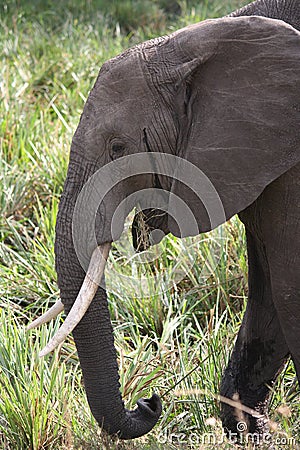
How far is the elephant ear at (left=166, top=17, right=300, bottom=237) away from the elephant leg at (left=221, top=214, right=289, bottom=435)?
0.53m

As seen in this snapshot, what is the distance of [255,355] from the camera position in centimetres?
345

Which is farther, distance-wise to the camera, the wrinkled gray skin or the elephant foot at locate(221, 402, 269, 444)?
the elephant foot at locate(221, 402, 269, 444)

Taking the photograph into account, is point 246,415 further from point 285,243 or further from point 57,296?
point 57,296

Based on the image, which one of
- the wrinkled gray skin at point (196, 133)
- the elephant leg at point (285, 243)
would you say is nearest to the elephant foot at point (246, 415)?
the elephant leg at point (285, 243)

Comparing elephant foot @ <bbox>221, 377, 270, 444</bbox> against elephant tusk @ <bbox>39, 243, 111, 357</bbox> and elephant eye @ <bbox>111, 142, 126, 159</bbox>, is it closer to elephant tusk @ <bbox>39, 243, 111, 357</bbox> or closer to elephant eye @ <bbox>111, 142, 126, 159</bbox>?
elephant tusk @ <bbox>39, 243, 111, 357</bbox>

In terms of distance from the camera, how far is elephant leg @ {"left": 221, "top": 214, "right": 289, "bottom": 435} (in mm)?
3359

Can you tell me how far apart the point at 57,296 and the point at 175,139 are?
6.21 feet

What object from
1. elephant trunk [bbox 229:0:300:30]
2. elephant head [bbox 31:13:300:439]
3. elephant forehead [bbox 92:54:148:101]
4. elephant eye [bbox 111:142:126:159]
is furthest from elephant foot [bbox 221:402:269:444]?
elephant trunk [bbox 229:0:300:30]

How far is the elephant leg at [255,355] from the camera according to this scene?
3359 millimetres

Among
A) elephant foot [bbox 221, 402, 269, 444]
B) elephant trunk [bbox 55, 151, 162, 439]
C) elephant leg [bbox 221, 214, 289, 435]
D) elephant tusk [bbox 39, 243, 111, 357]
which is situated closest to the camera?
elephant tusk [bbox 39, 243, 111, 357]

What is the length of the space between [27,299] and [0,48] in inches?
136

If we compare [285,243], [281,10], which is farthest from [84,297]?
[281,10]

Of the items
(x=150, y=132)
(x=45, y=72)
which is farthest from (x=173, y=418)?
(x=45, y=72)

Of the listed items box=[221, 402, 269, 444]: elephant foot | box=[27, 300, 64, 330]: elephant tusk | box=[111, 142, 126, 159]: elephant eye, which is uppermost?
box=[111, 142, 126, 159]: elephant eye
